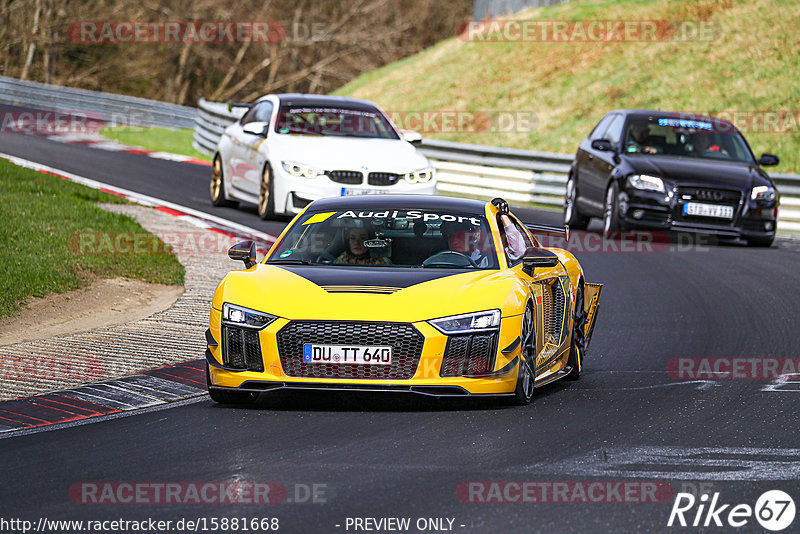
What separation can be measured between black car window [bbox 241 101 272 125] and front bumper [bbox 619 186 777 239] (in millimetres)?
4855

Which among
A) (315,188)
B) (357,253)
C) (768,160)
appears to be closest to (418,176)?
(315,188)

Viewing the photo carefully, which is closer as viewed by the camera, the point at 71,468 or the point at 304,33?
the point at 71,468

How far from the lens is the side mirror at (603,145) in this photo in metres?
19.9

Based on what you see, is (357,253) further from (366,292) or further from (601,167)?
(601,167)

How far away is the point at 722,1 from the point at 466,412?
33.3 metres

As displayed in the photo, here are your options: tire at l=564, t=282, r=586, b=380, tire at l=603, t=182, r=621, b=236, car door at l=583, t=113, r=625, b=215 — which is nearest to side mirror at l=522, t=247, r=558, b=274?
tire at l=564, t=282, r=586, b=380

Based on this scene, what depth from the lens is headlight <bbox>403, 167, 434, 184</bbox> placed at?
60.8ft

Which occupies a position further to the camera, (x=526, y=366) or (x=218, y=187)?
(x=218, y=187)

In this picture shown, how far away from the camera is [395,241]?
31.5 ft

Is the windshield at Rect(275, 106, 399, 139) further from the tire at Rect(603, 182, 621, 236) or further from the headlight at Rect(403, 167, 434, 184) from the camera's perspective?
the tire at Rect(603, 182, 621, 236)

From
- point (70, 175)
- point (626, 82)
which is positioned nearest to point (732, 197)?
point (70, 175)

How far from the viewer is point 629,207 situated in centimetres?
1925

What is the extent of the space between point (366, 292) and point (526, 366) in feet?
3.52

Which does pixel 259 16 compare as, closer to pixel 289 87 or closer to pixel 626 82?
pixel 289 87
